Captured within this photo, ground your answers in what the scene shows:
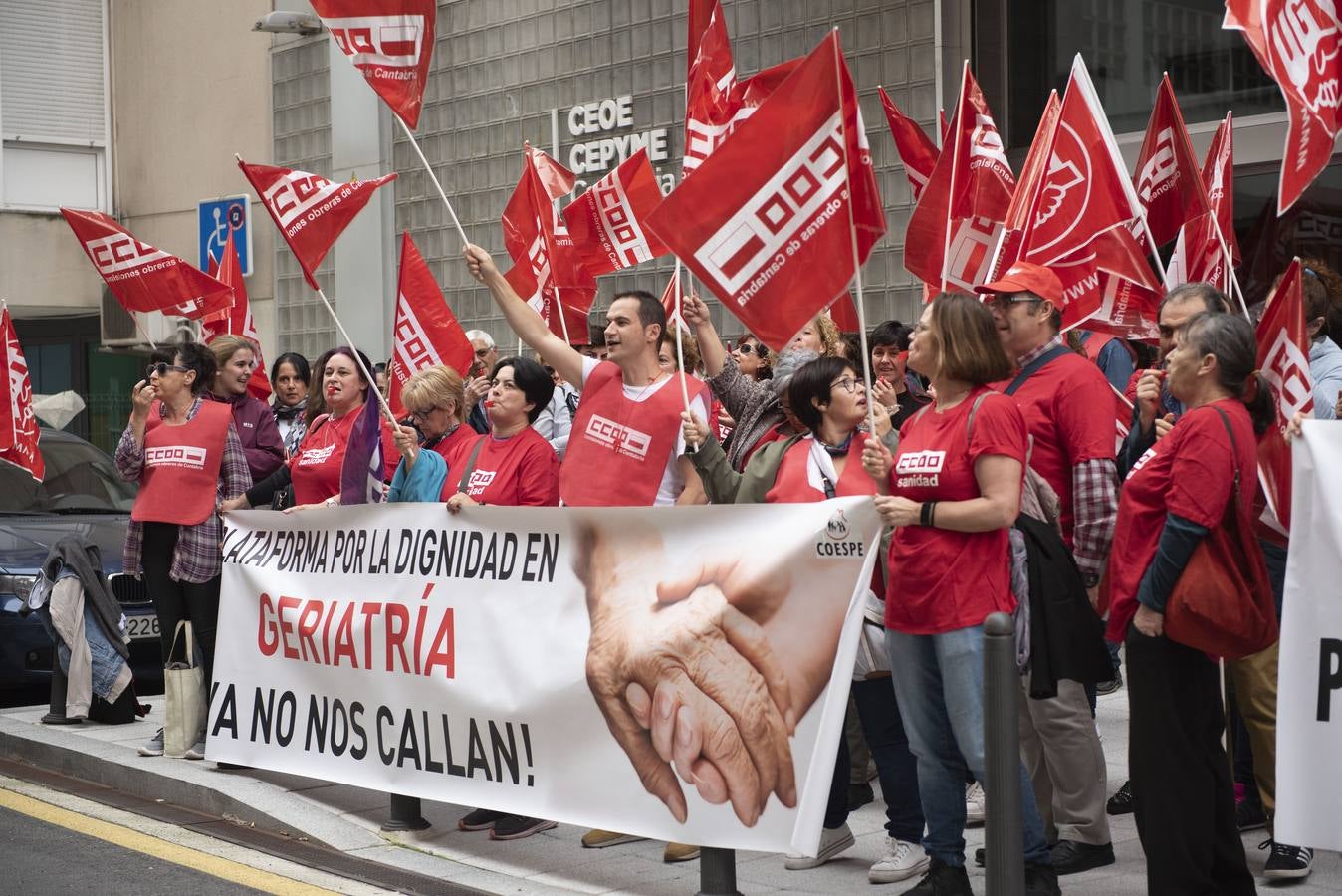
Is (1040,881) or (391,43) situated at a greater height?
(391,43)

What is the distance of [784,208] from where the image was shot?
507cm

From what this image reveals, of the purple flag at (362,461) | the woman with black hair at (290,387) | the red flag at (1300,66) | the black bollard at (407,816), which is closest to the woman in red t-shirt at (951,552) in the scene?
the red flag at (1300,66)

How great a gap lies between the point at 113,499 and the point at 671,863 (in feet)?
21.0

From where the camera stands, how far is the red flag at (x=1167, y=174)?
7.00m

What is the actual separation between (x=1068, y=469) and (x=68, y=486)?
7.58m

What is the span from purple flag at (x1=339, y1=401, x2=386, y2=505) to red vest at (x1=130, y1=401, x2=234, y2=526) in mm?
1047

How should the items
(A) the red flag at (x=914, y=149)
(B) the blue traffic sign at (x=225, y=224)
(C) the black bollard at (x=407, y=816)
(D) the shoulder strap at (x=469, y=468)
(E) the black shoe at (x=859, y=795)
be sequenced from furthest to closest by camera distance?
(B) the blue traffic sign at (x=225, y=224)
(A) the red flag at (x=914, y=149)
(E) the black shoe at (x=859, y=795)
(D) the shoulder strap at (x=469, y=468)
(C) the black bollard at (x=407, y=816)

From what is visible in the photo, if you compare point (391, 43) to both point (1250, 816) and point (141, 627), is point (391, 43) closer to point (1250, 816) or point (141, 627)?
point (141, 627)

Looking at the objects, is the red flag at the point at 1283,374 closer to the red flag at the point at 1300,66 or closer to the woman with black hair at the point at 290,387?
the red flag at the point at 1300,66

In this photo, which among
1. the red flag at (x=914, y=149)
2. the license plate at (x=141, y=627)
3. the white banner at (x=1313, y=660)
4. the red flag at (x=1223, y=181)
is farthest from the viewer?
the license plate at (x=141, y=627)

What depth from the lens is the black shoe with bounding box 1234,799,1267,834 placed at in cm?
601

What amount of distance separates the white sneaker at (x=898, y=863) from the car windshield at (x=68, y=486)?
6.79 meters

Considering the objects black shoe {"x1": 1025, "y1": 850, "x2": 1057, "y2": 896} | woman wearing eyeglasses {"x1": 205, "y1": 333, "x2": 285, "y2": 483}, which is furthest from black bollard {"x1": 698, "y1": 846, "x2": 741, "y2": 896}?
woman wearing eyeglasses {"x1": 205, "y1": 333, "x2": 285, "y2": 483}

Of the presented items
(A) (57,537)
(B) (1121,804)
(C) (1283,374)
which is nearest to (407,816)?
(B) (1121,804)
